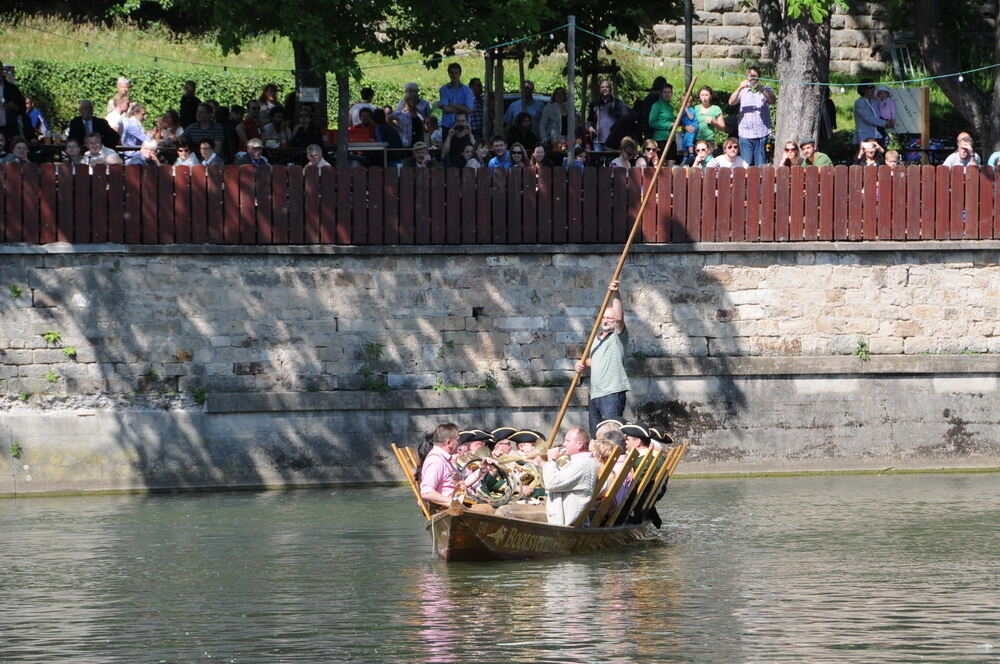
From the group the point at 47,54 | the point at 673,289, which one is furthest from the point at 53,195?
the point at 47,54

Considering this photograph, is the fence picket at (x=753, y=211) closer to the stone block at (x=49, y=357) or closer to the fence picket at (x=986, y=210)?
the fence picket at (x=986, y=210)

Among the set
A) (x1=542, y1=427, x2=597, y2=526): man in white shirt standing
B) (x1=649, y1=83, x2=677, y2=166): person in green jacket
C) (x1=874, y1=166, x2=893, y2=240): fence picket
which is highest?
(x1=649, y1=83, x2=677, y2=166): person in green jacket

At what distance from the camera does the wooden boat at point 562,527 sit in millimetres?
13477

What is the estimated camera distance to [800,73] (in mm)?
21656

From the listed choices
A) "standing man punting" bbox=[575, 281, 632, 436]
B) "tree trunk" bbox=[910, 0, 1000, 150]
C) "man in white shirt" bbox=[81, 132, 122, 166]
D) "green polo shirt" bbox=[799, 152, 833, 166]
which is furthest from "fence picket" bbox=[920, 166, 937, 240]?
"man in white shirt" bbox=[81, 132, 122, 166]

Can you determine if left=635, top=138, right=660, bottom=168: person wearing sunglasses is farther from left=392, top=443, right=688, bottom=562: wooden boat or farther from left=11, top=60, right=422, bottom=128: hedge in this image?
left=11, top=60, right=422, bottom=128: hedge

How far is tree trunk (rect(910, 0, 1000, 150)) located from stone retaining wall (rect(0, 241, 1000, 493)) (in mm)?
4377

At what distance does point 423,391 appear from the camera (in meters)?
18.5

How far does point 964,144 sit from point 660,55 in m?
15.2

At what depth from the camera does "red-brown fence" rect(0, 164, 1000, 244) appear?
18.1m

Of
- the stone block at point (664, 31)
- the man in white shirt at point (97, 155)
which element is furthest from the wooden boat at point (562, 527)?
the stone block at point (664, 31)

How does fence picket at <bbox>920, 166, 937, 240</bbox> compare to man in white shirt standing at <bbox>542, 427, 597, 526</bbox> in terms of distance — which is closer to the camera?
man in white shirt standing at <bbox>542, 427, 597, 526</bbox>

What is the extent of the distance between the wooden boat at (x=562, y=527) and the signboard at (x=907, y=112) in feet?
38.8

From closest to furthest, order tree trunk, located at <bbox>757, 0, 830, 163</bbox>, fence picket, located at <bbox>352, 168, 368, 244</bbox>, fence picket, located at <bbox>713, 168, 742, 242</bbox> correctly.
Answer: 1. fence picket, located at <bbox>352, 168, 368, 244</bbox>
2. fence picket, located at <bbox>713, 168, 742, 242</bbox>
3. tree trunk, located at <bbox>757, 0, 830, 163</bbox>
